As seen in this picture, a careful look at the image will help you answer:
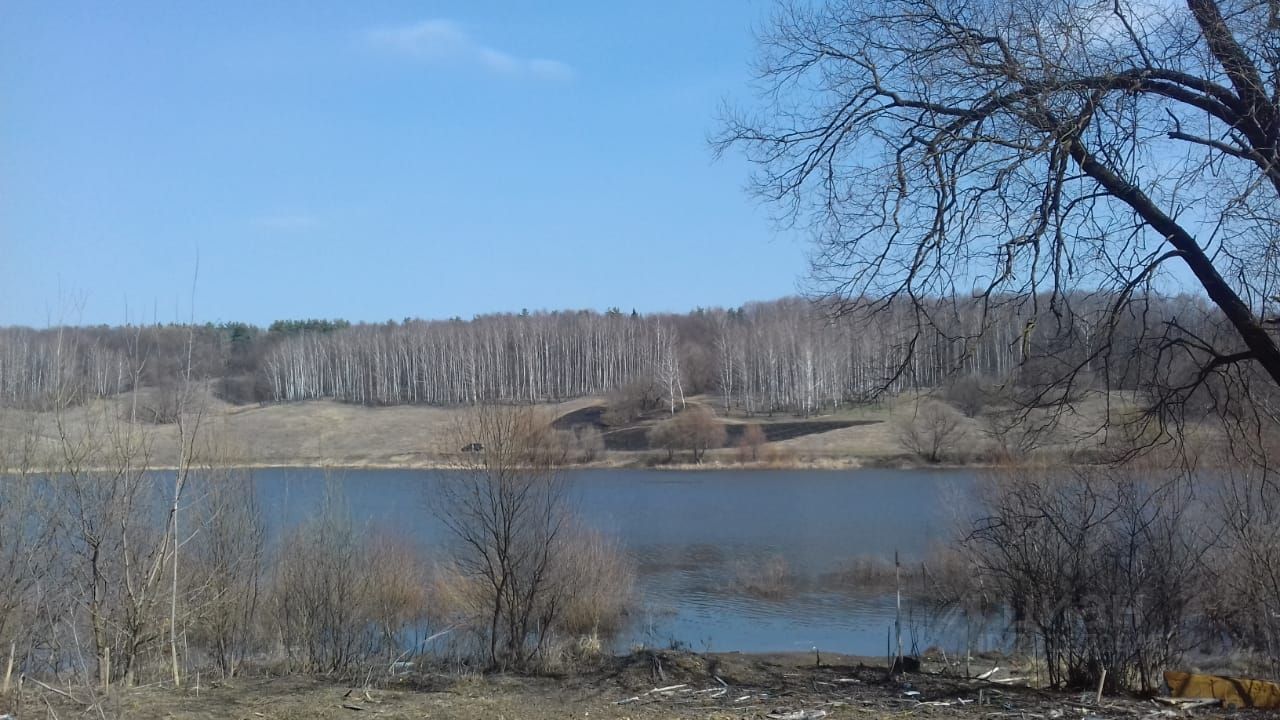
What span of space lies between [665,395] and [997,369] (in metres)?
63.0

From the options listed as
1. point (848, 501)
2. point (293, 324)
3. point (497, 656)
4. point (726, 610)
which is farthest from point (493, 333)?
point (497, 656)

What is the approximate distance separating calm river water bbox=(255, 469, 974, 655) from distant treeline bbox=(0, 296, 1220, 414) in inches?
165

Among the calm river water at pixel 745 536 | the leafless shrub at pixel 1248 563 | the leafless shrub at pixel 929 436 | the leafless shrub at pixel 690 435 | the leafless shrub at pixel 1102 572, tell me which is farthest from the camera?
the leafless shrub at pixel 690 435

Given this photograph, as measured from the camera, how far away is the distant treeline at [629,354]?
27.6 feet

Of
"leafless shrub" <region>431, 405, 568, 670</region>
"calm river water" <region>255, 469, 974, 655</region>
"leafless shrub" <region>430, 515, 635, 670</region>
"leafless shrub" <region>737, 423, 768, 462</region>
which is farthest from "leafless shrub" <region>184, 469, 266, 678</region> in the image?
"leafless shrub" <region>737, 423, 768, 462</region>

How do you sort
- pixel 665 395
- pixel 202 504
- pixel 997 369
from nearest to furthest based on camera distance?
pixel 997 369 → pixel 202 504 → pixel 665 395

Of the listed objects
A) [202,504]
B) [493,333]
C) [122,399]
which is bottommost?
[202,504]

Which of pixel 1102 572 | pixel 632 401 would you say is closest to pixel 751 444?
pixel 632 401

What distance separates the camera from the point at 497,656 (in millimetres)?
13469

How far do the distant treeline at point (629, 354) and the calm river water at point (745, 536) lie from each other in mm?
→ 4195

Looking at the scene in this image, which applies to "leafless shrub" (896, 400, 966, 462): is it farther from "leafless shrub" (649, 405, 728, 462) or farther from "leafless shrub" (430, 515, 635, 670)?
"leafless shrub" (430, 515, 635, 670)

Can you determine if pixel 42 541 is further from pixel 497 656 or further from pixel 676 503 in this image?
pixel 676 503

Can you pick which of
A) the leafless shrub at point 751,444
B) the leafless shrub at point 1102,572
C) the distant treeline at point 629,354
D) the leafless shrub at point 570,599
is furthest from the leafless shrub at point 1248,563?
the leafless shrub at point 751,444

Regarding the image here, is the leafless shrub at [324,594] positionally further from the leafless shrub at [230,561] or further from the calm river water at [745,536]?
the calm river water at [745,536]
